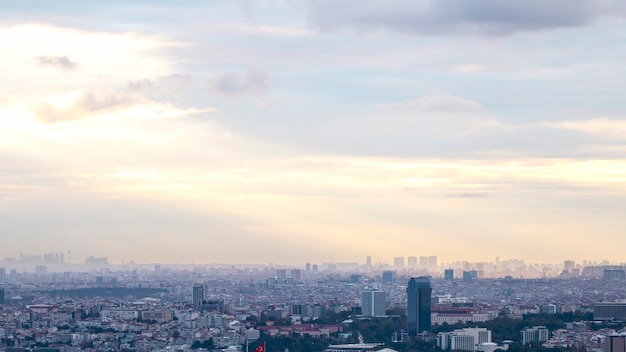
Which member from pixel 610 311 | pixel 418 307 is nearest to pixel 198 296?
pixel 418 307

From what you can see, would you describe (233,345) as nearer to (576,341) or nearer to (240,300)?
(576,341)

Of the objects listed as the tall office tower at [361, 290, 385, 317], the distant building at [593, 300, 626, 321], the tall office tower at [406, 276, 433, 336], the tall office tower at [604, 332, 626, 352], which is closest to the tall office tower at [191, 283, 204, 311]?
the tall office tower at [361, 290, 385, 317]

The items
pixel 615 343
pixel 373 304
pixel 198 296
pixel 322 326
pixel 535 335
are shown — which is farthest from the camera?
pixel 198 296

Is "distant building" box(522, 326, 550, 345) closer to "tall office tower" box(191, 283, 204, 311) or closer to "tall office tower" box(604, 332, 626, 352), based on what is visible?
"tall office tower" box(604, 332, 626, 352)

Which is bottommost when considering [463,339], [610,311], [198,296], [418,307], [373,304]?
[463,339]

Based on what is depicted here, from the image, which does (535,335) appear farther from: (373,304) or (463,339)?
(373,304)

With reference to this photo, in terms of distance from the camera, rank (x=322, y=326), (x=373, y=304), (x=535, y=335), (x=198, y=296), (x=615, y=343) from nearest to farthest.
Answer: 1. (x=615, y=343)
2. (x=535, y=335)
3. (x=322, y=326)
4. (x=373, y=304)
5. (x=198, y=296)

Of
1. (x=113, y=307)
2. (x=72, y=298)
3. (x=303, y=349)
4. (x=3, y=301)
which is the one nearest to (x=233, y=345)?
(x=303, y=349)

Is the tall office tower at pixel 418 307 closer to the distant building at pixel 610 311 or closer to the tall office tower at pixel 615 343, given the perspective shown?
the distant building at pixel 610 311
